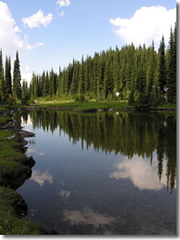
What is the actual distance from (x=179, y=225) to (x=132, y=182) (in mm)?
6964

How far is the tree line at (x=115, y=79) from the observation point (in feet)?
252

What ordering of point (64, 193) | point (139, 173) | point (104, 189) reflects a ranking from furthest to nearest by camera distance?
point (139, 173)
point (104, 189)
point (64, 193)

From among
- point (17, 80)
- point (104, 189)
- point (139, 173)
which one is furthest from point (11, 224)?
point (17, 80)

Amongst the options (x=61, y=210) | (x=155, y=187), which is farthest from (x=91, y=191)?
(x=155, y=187)

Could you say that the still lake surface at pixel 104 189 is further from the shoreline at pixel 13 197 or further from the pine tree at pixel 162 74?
the pine tree at pixel 162 74

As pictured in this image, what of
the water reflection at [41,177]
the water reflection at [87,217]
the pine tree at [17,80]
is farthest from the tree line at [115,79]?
the water reflection at [87,217]

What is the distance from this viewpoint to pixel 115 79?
10194 cm

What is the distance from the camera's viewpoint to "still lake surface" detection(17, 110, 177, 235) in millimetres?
9648

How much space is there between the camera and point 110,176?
15562 millimetres

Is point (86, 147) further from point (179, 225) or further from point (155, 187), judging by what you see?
point (179, 225)

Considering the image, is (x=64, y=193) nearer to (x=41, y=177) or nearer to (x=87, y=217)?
(x=87, y=217)

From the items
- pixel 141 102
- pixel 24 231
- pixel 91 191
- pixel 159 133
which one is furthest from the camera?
pixel 141 102

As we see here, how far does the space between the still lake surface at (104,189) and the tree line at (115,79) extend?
5339 centimetres

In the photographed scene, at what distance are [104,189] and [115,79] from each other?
301 ft
